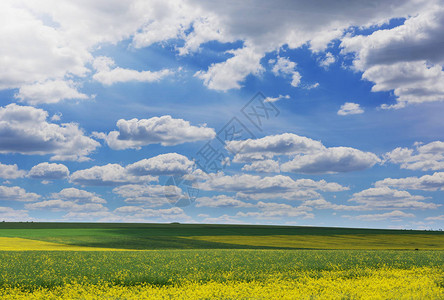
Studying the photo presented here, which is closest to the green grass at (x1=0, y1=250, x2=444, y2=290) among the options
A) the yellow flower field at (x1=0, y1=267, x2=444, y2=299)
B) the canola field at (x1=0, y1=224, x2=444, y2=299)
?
the canola field at (x1=0, y1=224, x2=444, y2=299)

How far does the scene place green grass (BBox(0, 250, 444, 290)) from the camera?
73.6 feet

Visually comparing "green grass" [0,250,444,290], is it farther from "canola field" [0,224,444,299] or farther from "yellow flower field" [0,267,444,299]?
"yellow flower field" [0,267,444,299]

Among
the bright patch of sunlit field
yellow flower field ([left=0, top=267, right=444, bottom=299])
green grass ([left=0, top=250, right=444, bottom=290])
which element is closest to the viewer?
yellow flower field ([left=0, top=267, right=444, bottom=299])

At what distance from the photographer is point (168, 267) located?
25922 millimetres

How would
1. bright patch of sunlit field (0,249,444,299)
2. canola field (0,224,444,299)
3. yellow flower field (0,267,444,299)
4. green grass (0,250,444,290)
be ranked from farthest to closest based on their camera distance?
green grass (0,250,444,290) < bright patch of sunlit field (0,249,444,299) < canola field (0,224,444,299) < yellow flower field (0,267,444,299)

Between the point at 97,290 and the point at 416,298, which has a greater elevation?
the point at 416,298

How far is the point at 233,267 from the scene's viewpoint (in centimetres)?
2630

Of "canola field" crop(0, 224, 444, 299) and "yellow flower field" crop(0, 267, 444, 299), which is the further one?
"canola field" crop(0, 224, 444, 299)

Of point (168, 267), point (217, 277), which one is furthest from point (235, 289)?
point (168, 267)

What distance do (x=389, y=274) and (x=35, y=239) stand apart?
2258 inches

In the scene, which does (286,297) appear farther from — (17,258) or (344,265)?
(17,258)

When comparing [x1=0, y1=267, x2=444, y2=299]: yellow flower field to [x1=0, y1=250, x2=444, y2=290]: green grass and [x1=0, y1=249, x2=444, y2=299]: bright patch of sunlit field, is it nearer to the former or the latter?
[x1=0, y1=249, x2=444, y2=299]: bright patch of sunlit field

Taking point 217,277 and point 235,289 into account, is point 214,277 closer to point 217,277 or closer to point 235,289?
point 217,277

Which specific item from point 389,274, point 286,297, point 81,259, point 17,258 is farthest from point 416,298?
point 17,258
